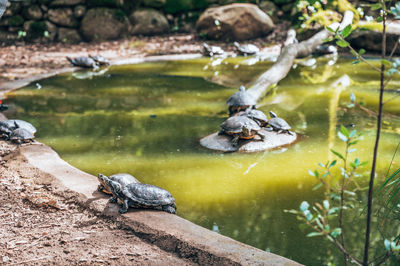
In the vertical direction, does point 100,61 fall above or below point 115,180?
below

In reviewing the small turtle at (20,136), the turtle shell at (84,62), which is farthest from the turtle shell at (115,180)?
the turtle shell at (84,62)

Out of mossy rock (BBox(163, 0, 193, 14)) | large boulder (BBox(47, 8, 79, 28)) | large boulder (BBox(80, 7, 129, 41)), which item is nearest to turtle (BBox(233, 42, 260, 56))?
mossy rock (BBox(163, 0, 193, 14))

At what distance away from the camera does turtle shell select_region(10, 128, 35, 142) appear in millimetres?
4973

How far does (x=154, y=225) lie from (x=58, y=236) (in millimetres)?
Result: 662

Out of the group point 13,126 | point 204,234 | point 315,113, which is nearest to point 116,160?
point 13,126

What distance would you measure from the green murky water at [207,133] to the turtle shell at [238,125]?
13.1 inches

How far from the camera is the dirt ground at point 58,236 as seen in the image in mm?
2771

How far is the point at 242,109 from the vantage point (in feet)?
19.7

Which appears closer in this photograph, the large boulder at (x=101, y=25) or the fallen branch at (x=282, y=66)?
the fallen branch at (x=282, y=66)

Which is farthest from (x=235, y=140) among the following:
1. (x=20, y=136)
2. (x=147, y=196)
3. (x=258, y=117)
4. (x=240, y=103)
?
(x=20, y=136)

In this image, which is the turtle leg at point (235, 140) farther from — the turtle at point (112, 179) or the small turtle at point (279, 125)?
the turtle at point (112, 179)

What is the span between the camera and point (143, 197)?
131 inches

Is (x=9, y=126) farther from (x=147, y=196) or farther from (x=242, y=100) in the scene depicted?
(x=242, y=100)

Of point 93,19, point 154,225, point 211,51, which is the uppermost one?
point 154,225
